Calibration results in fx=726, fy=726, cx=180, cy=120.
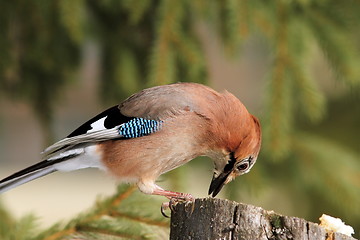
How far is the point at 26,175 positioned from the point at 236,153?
94 centimetres

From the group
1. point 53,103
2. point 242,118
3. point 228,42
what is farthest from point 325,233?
point 53,103

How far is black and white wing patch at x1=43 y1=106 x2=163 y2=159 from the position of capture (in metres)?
3.17

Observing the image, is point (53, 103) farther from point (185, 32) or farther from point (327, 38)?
point (327, 38)

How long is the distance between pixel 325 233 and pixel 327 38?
2021 mm

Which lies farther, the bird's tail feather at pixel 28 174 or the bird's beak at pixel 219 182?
the bird's beak at pixel 219 182

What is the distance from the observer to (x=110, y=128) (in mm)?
3250

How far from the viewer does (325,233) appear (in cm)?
213

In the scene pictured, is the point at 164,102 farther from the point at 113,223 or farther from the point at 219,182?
the point at 113,223

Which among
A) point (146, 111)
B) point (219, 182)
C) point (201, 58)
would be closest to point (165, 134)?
point (146, 111)

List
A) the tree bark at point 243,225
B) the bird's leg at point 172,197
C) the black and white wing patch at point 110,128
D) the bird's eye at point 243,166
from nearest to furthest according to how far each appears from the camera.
→ the tree bark at point 243,225 < the bird's leg at point 172,197 < the black and white wing patch at point 110,128 < the bird's eye at point 243,166

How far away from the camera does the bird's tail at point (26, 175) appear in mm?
2859

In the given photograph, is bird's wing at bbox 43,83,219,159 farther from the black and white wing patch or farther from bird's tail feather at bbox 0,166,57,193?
bird's tail feather at bbox 0,166,57,193

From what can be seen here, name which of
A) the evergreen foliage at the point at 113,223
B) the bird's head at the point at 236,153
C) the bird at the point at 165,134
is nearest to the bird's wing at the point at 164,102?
the bird at the point at 165,134

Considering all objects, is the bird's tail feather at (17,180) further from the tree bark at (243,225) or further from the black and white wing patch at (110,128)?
the tree bark at (243,225)
